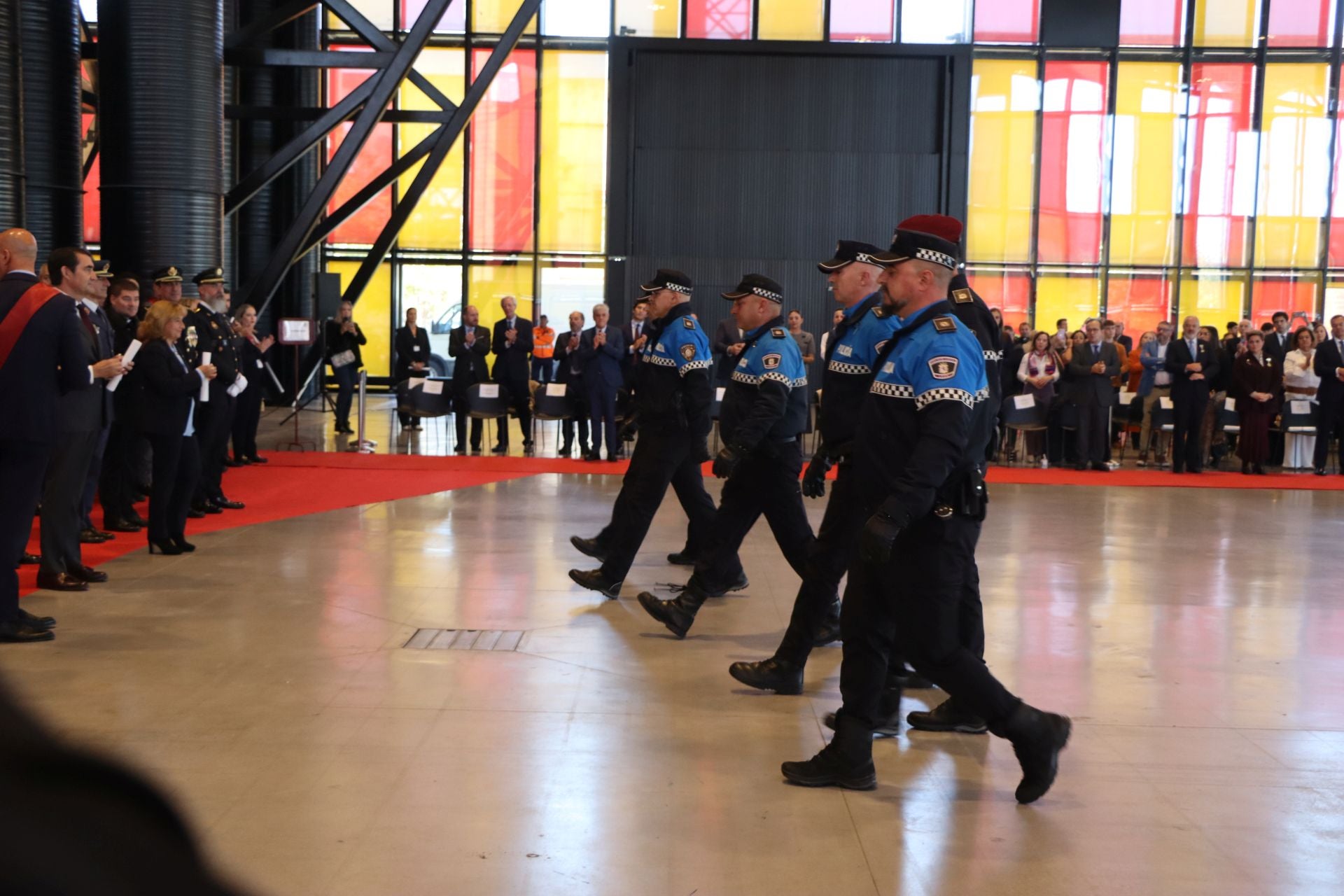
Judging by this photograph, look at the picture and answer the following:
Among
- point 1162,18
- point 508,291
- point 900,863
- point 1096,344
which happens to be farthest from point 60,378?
point 1162,18

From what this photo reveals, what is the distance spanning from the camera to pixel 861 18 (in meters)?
22.1

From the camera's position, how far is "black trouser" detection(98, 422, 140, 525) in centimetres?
912

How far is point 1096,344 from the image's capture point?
1520cm

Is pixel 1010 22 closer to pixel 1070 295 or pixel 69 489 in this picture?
pixel 1070 295

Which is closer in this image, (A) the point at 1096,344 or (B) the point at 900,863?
(B) the point at 900,863

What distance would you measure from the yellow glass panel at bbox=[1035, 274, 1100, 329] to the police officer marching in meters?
19.0

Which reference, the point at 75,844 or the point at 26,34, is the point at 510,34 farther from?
the point at 75,844

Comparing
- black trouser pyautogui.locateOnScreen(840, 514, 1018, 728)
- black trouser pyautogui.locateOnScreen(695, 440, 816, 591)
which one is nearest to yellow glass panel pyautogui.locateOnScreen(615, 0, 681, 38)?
black trouser pyautogui.locateOnScreen(695, 440, 816, 591)

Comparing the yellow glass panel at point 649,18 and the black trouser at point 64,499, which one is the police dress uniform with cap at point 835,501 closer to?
the black trouser at point 64,499

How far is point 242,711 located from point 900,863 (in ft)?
8.69

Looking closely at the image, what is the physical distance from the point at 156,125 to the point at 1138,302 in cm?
1646

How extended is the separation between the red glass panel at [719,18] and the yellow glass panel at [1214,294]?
862 centimetres

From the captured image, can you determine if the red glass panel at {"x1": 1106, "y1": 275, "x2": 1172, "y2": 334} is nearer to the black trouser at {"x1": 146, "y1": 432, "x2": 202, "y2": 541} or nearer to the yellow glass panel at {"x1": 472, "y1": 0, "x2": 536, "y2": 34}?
the yellow glass panel at {"x1": 472, "y1": 0, "x2": 536, "y2": 34}

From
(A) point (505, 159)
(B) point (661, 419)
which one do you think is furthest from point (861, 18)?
(B) point (661, 419)
